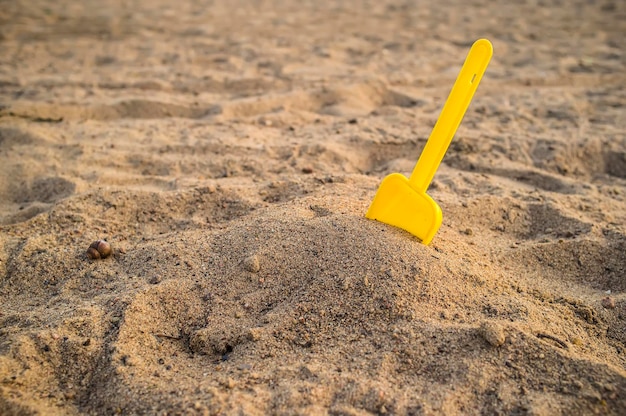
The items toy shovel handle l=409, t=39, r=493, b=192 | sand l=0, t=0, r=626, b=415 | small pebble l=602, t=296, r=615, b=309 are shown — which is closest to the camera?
sand l=0, t=0, r=626, b=415

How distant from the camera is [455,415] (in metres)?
1.10

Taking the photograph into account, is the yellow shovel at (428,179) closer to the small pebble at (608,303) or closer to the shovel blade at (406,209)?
the shovel blade at (406,209)

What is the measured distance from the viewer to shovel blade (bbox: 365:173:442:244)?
58.1 inches

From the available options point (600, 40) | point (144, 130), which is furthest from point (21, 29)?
point (600, 40)

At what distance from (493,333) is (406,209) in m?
0.44

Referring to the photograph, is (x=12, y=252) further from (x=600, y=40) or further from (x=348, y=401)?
(x=600, y=40)

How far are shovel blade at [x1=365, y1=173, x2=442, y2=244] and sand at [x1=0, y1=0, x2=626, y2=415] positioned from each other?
0.16ft

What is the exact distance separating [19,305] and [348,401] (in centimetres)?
95

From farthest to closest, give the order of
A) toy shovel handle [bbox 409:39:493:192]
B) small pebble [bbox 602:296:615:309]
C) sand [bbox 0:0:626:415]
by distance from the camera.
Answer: small pebble [bbox 602:296:615:309], toy shovel handle [bbox 409:39:493:192], sand [bbox 0:0:626:415]

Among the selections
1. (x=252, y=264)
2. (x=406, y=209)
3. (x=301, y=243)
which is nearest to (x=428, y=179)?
(x=406, y=209)

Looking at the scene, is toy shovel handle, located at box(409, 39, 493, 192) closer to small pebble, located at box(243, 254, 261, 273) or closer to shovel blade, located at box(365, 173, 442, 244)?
shovel blade, located at box(365, 173, 442, 244)

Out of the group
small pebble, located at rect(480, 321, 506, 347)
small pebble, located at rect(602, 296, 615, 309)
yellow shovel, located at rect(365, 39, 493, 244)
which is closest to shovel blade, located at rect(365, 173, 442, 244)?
yellow shovel, located at rect(365, 39, 493, 244)

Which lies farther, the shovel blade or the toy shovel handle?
the shovel blade

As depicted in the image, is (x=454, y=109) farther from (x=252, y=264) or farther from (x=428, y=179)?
(x=252, y=264)
